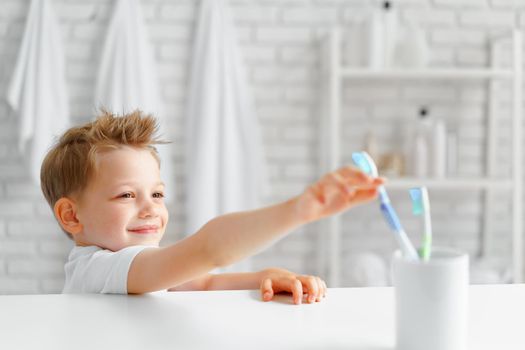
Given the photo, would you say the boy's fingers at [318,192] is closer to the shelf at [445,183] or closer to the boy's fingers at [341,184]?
the boy's fingers at [341,184]

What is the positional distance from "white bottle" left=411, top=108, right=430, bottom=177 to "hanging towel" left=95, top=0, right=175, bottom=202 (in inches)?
41.0

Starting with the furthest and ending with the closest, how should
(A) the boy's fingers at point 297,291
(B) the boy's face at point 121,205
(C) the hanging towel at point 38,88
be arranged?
(C) the hanging towel at point 38,88
(B) the boy's face at point 121,205
(A) the boy's fingers at point 297,291

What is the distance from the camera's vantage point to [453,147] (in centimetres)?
271

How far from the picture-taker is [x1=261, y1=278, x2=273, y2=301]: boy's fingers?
35.1 inches

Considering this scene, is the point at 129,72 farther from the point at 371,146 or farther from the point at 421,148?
the point at 421,148

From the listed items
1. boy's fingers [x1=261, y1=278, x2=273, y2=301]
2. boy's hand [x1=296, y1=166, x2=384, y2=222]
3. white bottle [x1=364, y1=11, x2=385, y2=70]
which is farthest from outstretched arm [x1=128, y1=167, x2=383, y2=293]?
white bottle [x1=364, y1=11, x2=385, y2=70]

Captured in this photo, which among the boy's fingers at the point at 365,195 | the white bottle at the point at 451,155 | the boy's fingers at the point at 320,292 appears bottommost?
the boy's fingers at the point at 320,292

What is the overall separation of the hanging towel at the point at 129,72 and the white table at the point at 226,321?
1.86m

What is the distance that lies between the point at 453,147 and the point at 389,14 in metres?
0.63

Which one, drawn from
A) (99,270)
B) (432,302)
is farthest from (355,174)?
(99,270)

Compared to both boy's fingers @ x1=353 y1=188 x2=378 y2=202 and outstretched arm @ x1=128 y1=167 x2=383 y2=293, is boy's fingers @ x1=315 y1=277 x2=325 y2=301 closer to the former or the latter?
outstretched arm @ x1=128 y1=167 x2=383 y2=293

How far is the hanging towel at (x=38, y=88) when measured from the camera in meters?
2.68

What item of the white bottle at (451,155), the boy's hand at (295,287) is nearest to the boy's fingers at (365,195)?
the boy's hand at (295,287)

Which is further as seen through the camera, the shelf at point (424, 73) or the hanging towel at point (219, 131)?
the hanging towel at point (219, 131)
